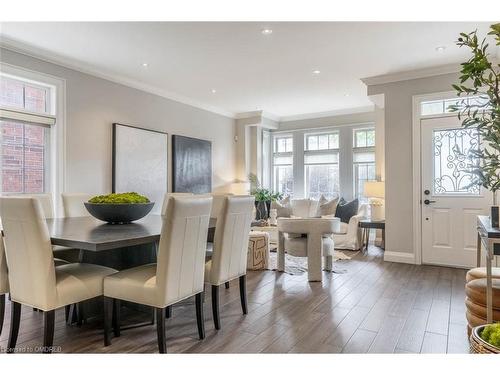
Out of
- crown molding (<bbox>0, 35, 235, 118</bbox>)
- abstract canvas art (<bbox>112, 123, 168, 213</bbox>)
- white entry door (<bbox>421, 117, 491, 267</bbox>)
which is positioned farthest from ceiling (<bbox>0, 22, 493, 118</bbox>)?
white entry door (<bbox>421, 117, 491, 267</bbox>)

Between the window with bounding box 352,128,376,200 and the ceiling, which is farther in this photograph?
the window with bounding box 352,128,376,200

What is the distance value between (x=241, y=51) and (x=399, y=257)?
11.5 feet

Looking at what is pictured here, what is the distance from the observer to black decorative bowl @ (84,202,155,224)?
8.88 ft

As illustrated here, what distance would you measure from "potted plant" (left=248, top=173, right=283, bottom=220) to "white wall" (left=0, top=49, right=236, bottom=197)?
231cm

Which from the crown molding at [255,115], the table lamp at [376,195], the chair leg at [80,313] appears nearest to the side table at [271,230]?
the table lamp at [376,195]

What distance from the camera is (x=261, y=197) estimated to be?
732 cm

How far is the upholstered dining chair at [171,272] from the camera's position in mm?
2025

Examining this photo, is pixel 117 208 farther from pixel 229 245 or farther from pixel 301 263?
pixel 301 263

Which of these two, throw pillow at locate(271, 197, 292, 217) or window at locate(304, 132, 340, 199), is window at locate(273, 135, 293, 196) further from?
throw pillow at locate(271, 197, 292, 217)

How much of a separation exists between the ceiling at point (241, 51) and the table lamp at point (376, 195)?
1.61 metres
